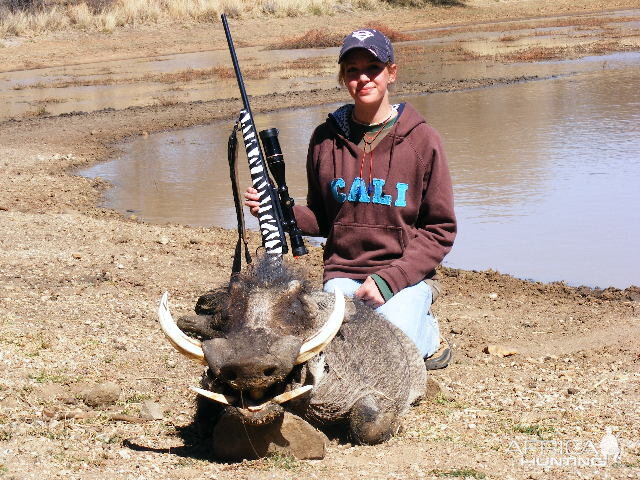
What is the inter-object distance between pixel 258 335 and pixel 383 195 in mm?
1515

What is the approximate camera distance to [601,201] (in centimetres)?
1121

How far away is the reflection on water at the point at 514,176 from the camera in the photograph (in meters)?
9.54

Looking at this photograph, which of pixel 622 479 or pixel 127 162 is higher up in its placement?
pixel 622 479

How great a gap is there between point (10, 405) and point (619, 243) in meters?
6.53

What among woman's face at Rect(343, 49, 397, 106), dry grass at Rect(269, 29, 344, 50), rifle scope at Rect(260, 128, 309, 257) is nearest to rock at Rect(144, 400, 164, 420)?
rifle scope at Rect(260, 128, 309, 257)

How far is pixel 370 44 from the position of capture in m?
5.16

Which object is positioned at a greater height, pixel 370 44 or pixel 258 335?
pixel 370 44

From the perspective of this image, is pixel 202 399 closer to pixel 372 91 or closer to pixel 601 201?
pixel 372 91

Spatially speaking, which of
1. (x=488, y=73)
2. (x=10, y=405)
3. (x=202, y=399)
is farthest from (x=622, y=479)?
(x=488, y=73)

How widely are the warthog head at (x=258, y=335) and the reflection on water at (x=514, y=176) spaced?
4.84 m

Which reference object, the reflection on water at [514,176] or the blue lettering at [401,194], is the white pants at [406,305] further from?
the reflection on water at [514,176]

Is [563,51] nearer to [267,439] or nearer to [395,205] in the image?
[395,205]

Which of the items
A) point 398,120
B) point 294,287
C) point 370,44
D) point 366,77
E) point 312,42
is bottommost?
point 312,42

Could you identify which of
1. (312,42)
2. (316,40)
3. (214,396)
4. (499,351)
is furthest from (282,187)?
(316,40)
